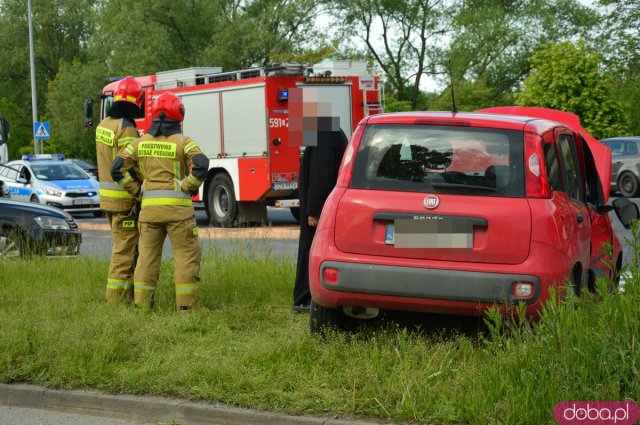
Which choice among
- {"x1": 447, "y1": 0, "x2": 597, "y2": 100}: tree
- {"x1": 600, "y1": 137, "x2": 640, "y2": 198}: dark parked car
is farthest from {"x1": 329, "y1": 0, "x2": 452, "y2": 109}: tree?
{"x1": 600, "y1": 137, "x2": 640, "y2": 198}: dark parked car

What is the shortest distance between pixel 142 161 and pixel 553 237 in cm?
361

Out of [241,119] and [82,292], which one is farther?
[241,119]

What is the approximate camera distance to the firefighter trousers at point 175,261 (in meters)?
8.61

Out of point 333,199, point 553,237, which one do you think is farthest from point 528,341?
point 333,199

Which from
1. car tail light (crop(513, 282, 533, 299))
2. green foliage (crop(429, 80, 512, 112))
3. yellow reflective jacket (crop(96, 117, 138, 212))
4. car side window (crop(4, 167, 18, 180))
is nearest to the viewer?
car tail light (crop(513, 282, 533, 299))

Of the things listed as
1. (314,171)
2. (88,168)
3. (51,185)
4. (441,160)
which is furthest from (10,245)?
(88,168)

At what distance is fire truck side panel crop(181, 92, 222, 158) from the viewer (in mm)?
22109

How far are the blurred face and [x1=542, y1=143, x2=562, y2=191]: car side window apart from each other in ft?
6.55

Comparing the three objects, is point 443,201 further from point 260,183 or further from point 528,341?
point 260,183

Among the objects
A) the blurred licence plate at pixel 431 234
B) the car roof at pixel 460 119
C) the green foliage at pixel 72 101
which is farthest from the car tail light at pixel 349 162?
the green foliage at pixel 72 101

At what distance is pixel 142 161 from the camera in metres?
8.64

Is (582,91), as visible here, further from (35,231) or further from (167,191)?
(167,191)

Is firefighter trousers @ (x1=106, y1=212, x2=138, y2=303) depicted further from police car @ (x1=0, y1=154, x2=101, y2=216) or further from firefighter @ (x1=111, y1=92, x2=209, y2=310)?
police car @ (x1=0, y1=154, x2=101, y2=216)

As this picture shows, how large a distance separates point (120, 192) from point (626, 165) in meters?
21.1
